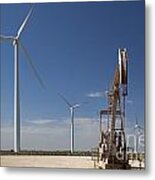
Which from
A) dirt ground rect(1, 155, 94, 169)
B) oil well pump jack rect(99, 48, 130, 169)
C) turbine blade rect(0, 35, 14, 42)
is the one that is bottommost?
dirt ground rect(1, 155, 94, 169)

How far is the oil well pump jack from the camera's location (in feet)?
5.72

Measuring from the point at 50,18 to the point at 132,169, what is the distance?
0.57 m

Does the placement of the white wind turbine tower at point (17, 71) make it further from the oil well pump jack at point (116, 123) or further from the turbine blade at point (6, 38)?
the oil well pump jack at point (116, 123)

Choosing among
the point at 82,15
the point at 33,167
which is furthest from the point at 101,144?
the point at 82,15

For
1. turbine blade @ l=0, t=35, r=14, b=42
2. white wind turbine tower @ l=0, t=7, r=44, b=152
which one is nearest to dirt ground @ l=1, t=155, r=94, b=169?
white wind turbine tower @ l=0, t=7, r=44, b=152

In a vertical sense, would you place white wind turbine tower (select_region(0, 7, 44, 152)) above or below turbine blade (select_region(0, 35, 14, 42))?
below

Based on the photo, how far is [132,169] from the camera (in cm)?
174

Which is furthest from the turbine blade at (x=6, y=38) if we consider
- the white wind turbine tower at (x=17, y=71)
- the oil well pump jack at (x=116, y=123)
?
the oil well pump jack at (x=116, y=123)

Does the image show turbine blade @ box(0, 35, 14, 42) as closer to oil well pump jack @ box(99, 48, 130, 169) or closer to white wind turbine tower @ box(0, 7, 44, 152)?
white wind turbine tower @ box(0, 7, 44, 152)

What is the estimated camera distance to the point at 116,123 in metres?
1.76

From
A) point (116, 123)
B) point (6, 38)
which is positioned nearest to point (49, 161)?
point (116, 123)

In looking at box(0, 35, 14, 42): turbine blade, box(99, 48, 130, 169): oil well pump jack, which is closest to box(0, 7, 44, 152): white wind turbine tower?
box(0, 35, 14, 42): turbine blade

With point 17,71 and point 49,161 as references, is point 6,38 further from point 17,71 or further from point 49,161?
point 49,161

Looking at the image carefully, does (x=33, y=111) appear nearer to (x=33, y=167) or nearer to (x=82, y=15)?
(x=33, y=167)
